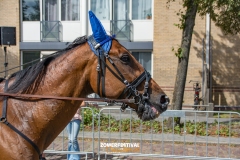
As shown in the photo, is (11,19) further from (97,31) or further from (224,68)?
(97,31)

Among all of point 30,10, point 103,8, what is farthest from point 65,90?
point 30,10

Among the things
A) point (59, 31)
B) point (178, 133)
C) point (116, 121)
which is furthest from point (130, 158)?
point (59, 31)

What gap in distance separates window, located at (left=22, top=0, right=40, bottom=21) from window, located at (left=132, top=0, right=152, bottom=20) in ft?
18.3

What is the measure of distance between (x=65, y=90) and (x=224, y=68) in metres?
14.8

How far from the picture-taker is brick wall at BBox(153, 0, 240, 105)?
635 inches

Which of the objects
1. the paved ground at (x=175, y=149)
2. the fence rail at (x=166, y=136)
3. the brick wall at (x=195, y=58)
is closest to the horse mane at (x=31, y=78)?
the fence rail at (x=166, y=136)

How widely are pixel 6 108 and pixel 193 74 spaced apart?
14349mm

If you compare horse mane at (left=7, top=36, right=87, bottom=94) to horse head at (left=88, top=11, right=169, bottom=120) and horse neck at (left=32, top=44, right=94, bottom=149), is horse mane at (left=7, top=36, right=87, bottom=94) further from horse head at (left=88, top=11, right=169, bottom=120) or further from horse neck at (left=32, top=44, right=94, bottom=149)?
horse head at (left=88, top=11, right=169, bottom=120)

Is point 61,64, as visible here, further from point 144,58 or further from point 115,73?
point 144,58

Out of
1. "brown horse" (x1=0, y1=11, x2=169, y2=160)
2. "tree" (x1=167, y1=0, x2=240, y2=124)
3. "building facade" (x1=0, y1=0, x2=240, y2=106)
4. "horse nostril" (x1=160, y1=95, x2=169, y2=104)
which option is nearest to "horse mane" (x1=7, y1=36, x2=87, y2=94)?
"brown horse" (x1=0, y1=11, x2=169, y2=160)

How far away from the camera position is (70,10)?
1719 cm

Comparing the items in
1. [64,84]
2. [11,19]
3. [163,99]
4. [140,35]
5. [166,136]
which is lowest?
[166,136]

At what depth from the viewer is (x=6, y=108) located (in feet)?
9.21

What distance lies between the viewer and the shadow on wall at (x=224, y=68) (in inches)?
635
